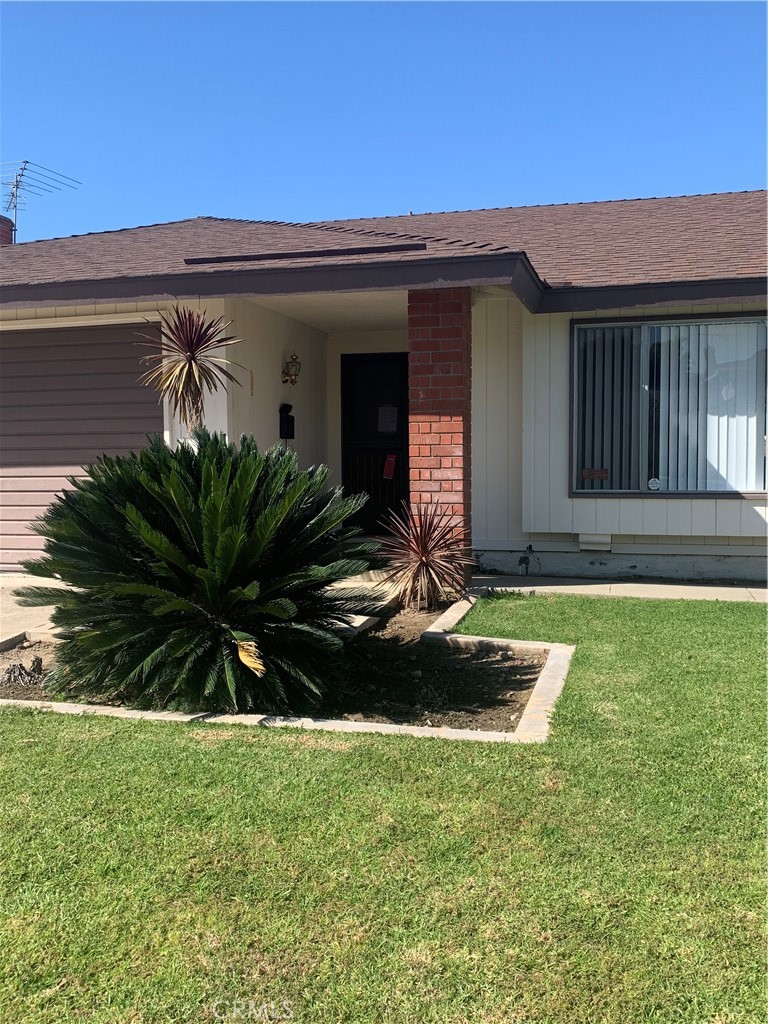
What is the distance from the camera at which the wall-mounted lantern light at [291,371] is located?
982 centimetres

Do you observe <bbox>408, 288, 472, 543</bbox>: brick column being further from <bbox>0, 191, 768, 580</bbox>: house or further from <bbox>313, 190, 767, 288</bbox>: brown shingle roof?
<bbox>313, 190, 767, 288</bbox>: brown shingle roof

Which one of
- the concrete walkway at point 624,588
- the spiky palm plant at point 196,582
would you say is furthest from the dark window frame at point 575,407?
the spiky palm plant at point 196,582

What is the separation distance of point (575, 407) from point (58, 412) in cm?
565

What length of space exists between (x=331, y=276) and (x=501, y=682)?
4.06m

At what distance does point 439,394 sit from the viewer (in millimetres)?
7676

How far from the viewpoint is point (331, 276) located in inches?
293

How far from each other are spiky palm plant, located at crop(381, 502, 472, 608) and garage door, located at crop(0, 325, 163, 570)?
3.25 m

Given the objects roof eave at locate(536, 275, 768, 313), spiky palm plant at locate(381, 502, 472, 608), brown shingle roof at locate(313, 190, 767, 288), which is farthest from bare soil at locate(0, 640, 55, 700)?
brown shingle roof at locate(313, 190, 767, 288)

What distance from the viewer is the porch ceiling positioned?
8383 mm

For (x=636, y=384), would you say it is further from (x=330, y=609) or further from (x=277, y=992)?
(x=277, y=992)

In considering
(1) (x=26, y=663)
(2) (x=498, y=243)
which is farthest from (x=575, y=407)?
(1) (x=26, y=663)

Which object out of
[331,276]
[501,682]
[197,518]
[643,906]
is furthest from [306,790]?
[331,276]

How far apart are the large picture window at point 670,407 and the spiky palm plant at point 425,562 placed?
2.13 metres

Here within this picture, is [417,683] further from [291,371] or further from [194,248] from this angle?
[194,248]
